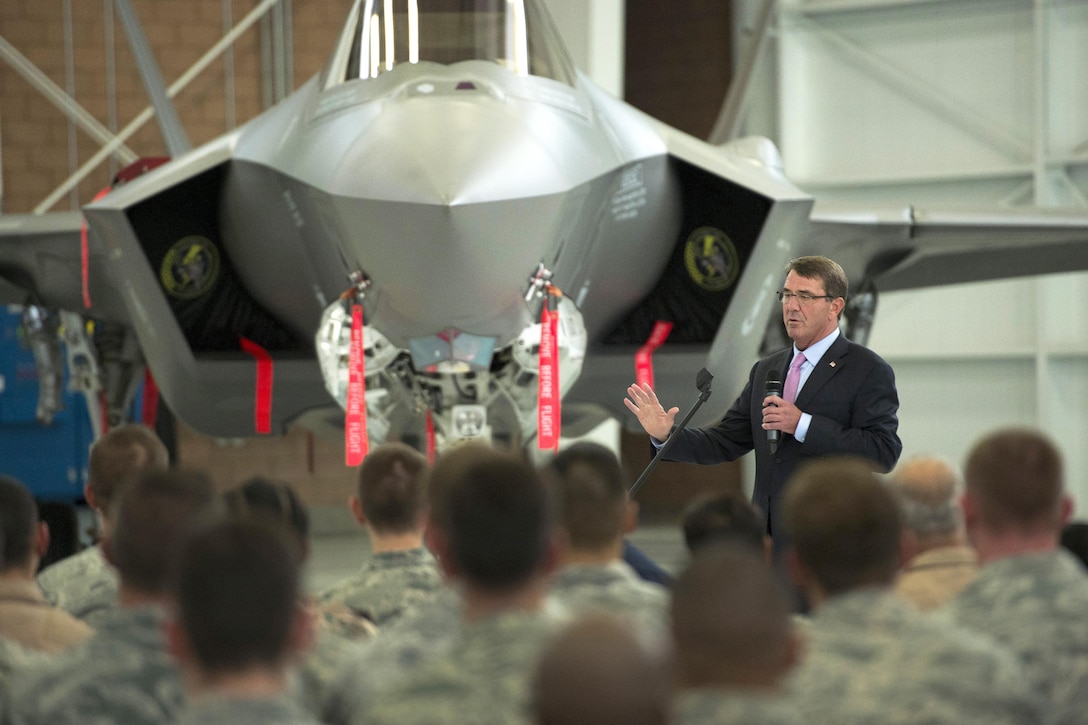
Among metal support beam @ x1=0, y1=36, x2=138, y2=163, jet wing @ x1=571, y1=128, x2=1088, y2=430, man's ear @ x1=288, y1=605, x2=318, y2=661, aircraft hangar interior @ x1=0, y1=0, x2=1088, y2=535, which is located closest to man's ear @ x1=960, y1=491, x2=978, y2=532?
man's ear @ x1=288, y1=605, x2=318, y2=661

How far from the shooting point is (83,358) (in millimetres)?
8922

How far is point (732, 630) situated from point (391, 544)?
1.76m

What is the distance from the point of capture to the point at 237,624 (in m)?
1.90

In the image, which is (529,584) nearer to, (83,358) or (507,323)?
(507,323)

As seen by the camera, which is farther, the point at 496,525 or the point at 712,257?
the point at 712,257

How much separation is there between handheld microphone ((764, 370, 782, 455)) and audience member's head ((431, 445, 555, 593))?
2208mm

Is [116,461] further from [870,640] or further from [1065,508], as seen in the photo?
[1065,508]

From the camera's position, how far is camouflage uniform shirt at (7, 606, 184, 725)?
2252 mm

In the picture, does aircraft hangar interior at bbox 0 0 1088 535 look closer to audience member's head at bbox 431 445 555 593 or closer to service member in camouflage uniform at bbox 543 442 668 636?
service member in camouflage uniform at bbox 543 442 668 636

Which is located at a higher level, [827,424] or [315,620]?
[827,424]

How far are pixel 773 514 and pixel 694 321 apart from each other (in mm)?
2926

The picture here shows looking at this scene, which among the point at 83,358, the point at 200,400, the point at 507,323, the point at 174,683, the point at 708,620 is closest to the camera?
the point at 708,620

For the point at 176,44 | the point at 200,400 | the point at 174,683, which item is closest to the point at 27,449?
the point at 176,44

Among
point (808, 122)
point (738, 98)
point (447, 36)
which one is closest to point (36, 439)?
point (738, 98)
